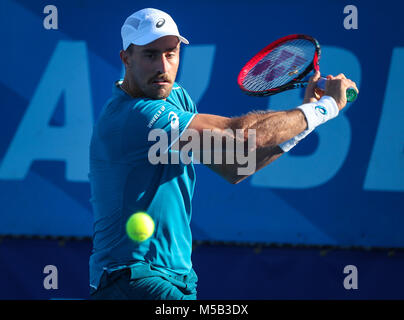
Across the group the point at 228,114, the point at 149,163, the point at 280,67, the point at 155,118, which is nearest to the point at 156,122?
the point at 155,118

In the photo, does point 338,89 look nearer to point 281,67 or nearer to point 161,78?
point 281,67

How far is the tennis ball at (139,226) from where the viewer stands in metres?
2.68

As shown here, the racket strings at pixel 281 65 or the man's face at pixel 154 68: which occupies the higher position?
the racket strings at pixel 281 65

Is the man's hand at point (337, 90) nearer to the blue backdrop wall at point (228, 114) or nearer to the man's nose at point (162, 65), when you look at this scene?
the man's nose at point (162, 65)

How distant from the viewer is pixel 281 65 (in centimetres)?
344

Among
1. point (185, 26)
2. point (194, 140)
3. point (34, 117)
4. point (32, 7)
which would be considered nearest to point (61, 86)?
point (34, 117)

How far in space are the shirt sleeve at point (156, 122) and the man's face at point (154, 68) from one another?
15 cm

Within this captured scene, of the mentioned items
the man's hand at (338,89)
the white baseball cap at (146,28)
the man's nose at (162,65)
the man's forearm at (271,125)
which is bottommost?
the man's forearm at (271,125)

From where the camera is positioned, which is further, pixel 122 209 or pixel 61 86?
pixel 61 86

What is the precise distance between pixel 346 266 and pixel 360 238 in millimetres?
234

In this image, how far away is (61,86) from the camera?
4.70 m

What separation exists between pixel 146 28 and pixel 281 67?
0.92m

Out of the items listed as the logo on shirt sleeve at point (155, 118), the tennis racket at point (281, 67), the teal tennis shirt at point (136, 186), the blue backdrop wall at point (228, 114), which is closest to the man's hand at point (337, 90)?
the tennis racket at point (281, 67)
